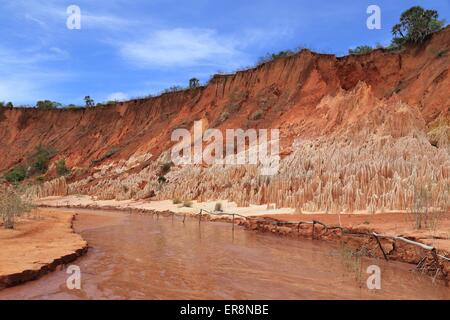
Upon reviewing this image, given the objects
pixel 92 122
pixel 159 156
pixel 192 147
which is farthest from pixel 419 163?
pixel 92 122

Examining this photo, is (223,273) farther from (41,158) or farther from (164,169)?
(41,158)

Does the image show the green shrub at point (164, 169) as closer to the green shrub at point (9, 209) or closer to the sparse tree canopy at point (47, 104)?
the green shrub at point (9, 209)

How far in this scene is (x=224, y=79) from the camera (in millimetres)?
36594

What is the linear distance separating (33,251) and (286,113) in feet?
71.8

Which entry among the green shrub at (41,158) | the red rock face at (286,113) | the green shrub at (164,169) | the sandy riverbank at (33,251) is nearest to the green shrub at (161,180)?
the red rock face at (286,113)

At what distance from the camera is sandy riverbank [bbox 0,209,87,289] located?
656 centimetres

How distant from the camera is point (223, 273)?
764 centimetres

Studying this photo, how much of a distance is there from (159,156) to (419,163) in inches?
797

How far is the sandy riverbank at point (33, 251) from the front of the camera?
656cm

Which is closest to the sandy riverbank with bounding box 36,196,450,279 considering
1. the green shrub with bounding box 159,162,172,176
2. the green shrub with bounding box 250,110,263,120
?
the green shrub with bounding box 159,162,172,176

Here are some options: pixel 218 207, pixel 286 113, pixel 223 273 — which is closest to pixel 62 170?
pixel 286 113

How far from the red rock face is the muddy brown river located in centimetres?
519
